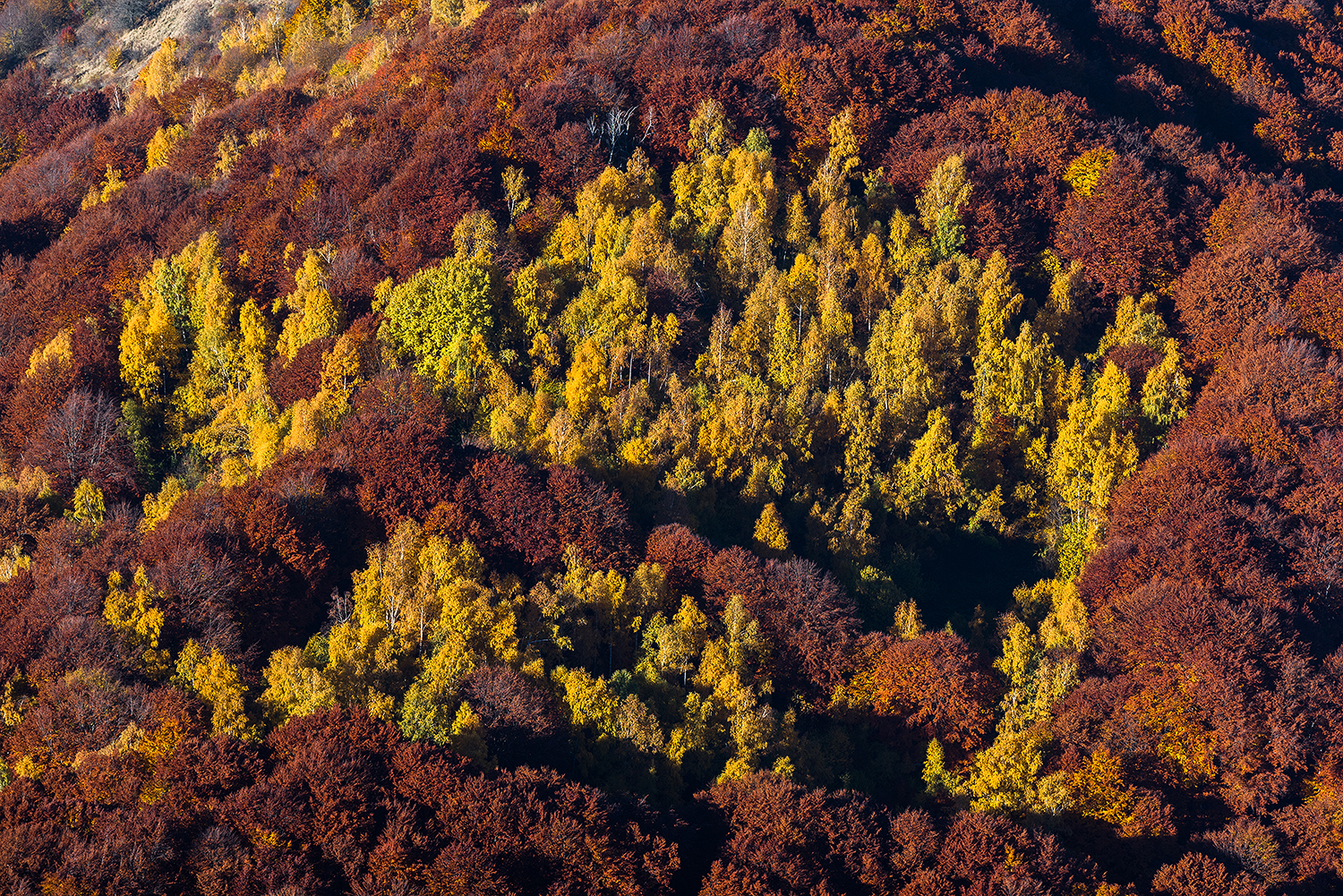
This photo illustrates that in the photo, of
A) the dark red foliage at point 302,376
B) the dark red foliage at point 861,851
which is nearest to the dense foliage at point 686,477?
the dark red foliage at point 861,851

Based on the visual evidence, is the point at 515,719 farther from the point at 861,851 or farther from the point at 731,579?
the point at 861,851

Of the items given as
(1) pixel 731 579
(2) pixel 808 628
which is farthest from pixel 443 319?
(2) pixel 808 628

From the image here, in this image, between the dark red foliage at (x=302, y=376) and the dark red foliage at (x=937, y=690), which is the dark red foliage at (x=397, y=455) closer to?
the dark red foliage at (x=302, y=376)

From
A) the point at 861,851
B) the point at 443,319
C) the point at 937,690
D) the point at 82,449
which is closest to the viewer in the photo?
the point at 861,851

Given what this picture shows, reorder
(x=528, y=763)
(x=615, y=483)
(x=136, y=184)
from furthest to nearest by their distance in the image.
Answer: (x=136, y=184) → (x=615, y=483) → (x=528, y=763)

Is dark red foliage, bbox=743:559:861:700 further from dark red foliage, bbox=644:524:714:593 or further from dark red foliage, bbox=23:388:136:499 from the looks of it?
dark red foliage, bbox=23:388:136:499

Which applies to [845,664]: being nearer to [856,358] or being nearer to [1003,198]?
[856,358]

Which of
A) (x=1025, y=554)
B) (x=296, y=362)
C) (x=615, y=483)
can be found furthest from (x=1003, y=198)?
(x=296, y=362)

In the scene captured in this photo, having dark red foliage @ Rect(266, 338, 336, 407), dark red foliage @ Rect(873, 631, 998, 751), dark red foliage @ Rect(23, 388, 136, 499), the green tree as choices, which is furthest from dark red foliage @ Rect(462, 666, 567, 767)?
dark red foliage @ Rect(23, 388, 136, 499)

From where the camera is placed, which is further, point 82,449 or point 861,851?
point 82,449
